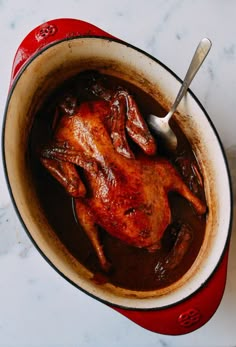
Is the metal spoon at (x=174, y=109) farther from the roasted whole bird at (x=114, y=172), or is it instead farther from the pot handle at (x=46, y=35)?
the pot handle at (x=46, y=35)

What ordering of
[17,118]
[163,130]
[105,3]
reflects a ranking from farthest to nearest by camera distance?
[105,3], [163,130], [17,118]

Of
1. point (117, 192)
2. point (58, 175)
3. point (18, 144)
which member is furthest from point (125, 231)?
point (18, 144)

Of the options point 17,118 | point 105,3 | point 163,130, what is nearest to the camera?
point 17,118

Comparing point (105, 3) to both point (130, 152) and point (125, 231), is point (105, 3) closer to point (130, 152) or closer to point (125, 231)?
point (130, 152)

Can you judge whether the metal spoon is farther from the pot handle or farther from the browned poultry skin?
the pot handle

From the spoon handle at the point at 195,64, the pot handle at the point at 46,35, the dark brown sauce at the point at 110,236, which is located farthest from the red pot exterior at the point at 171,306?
the spoon handle at the point at 195,64

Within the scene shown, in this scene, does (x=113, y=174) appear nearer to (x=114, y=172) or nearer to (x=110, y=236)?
(x=114, y=172)

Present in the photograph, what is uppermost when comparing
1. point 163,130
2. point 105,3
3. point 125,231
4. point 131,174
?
point 105,3
